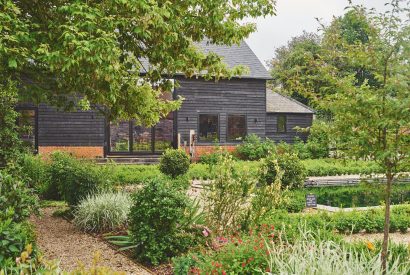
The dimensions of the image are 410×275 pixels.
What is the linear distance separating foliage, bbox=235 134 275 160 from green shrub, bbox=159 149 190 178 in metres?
8.42

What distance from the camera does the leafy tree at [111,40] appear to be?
760 centimetres

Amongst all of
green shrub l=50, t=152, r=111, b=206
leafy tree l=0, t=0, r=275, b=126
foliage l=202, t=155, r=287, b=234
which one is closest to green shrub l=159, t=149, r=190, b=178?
leafy tree l=0, t=0, r=275, b=126

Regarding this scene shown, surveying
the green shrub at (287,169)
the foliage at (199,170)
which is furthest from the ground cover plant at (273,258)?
the foliage at (199,170)

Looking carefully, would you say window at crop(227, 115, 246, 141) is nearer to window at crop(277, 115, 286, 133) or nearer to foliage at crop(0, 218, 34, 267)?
window at crop(277, 115, 286, 133)

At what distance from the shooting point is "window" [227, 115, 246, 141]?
85.0ft

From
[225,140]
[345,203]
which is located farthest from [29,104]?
[345,203]

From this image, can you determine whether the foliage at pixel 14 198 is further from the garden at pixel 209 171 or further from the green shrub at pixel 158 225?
the green shrub at pixel 158 225

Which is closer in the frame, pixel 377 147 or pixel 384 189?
pixel 377 147

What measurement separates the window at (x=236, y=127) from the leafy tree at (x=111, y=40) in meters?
13.7

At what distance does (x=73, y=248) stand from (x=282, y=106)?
21885 mm

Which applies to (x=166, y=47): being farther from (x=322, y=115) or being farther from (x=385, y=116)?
(x=322, y=115)

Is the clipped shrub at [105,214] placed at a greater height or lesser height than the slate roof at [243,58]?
lesser

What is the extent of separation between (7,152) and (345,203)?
33.3ft

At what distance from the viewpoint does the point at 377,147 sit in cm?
568
